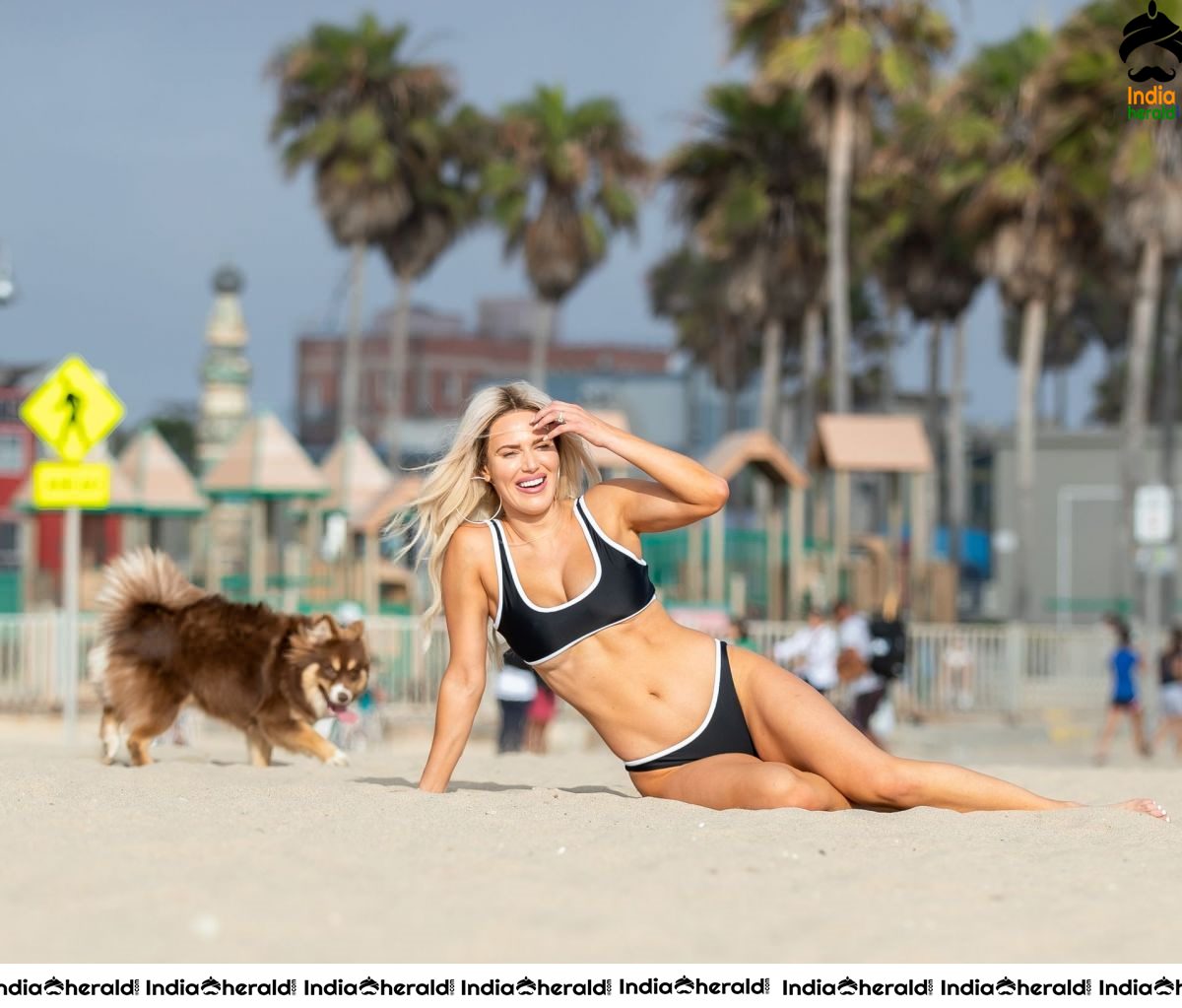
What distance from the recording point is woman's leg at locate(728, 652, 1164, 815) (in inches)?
242

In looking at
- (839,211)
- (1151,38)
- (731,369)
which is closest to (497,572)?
(1151,38)

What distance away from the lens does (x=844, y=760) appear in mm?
6141

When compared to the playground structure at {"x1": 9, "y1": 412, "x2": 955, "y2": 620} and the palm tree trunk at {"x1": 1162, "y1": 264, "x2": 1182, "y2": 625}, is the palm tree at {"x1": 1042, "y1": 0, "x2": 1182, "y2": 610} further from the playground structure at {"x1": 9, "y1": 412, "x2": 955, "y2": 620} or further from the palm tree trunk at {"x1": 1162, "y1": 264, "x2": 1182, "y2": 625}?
the playground structure at {"x1": 9, "y1": 412, "x2": 955, "y2": 620}

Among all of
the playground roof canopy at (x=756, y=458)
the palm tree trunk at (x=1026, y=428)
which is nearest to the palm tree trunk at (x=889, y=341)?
the palm tree trunk at (x=1026, y=428)

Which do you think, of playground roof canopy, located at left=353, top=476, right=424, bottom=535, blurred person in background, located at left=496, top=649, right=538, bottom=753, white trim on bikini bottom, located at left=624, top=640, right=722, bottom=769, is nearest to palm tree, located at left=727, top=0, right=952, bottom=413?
playground roof canopy, located at left=353, top=476, right=424, bottom=535

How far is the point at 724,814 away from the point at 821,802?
409mm

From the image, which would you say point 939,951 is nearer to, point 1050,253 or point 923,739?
point 923,739

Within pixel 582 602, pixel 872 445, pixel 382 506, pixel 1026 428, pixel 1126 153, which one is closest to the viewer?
pixel 582 602

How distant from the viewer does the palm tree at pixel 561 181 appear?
1754 inches

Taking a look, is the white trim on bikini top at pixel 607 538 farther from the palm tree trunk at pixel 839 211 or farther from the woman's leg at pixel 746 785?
the palm tree trunk at pixel 839 211

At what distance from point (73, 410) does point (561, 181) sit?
32.9 meters

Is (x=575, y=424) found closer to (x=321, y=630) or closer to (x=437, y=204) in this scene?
(x=321, y=630)

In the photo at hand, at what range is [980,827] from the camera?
580 cm

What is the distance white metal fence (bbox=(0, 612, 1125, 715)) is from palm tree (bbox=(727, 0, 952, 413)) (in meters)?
12.3
